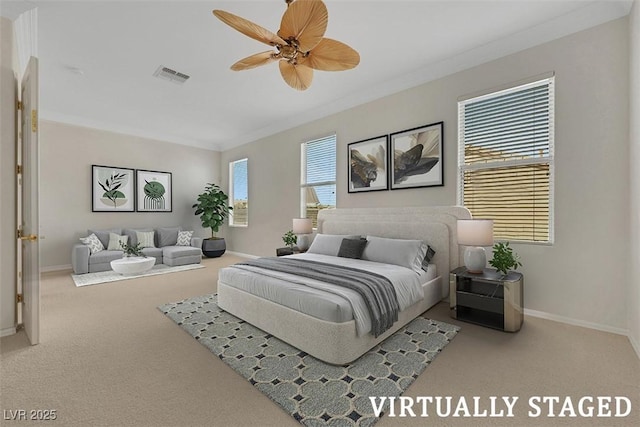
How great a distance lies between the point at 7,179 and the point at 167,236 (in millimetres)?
4121

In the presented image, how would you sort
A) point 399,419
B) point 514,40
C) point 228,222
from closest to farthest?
point 399,419, point 514,40, point 228,222

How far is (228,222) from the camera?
7.86m

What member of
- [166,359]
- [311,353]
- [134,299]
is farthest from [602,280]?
[134,299]

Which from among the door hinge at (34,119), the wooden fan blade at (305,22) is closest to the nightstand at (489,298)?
the wooden fan blade at (305,22)

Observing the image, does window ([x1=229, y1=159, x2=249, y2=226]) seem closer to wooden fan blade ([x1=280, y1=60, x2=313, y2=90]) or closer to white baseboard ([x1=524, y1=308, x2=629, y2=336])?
wooden fan blade ([x1=280, y1=60, x2=313, y2=90])

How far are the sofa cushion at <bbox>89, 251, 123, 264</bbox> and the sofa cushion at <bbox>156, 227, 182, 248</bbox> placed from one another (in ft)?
3.30

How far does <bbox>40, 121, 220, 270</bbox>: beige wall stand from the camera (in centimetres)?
550

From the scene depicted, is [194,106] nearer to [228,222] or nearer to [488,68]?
[228,222]

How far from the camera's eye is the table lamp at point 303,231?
491cm

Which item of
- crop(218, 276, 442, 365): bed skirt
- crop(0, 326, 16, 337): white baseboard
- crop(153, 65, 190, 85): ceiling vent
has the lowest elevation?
crop(0, 326, 16, 337): white baseboard

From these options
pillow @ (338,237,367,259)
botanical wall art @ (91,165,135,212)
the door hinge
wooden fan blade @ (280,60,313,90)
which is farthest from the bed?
botanical wall art @ (91,165,135,212)

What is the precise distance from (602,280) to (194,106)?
6.25 metres

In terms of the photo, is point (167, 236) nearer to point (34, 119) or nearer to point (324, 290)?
point (34, 119)

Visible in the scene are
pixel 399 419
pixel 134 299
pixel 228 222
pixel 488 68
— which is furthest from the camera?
pixel 228 222
